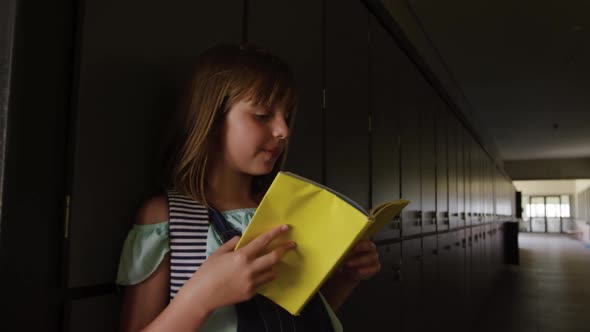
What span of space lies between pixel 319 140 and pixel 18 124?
1.05 m

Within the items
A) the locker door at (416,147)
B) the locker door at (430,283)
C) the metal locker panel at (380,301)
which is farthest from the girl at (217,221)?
the locker door at (430,283)


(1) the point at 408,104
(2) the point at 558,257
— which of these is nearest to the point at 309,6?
(1) the point at 408,104

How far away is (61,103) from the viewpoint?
0.71 metres

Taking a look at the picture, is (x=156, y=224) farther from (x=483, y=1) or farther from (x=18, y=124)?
(x=483, y=1)

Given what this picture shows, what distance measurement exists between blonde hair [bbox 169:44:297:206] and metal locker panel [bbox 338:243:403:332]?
3.35 ft

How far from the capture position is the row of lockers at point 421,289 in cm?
198

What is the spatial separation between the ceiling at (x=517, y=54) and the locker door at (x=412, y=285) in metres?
2.00

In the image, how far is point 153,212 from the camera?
80 centimetres

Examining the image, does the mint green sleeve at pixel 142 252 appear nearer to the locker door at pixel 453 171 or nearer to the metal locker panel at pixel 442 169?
the metal locker panel at pixel 442 169

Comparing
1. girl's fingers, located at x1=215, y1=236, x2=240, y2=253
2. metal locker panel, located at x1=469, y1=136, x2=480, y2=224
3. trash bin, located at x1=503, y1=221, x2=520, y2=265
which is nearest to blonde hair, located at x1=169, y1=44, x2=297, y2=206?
girl's fingers, located at x1=215, y1=236, x2=240, y2=253

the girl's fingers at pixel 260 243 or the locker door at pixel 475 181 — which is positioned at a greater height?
the locker door at pixel 475 181

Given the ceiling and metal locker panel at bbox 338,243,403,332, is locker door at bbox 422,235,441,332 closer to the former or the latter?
metal locker panel at bbox 338,243,403,332

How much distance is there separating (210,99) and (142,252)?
31 cm

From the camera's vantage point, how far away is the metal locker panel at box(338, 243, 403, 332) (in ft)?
5.86
